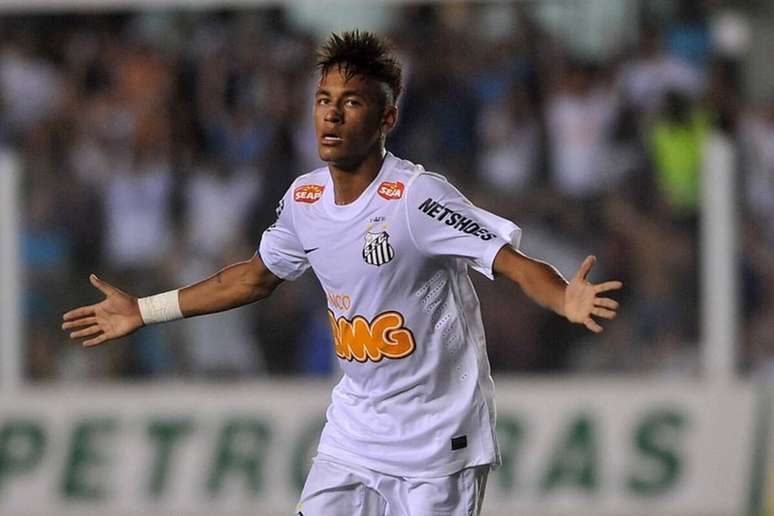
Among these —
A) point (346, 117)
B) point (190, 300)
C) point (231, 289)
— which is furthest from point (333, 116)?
point (190, 300)

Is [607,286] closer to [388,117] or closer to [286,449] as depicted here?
[388,117]

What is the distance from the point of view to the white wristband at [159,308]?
18.9 ft

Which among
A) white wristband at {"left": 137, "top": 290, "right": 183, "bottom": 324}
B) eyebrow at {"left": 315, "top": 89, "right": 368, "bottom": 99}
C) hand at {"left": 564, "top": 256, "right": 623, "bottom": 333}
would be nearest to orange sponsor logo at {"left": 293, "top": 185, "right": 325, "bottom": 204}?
eyebrow at {"left": 315, "top": 89, "right": 368, "bottom": 99}

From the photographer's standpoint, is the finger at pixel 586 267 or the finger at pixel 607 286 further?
the finger at pixel 586 267

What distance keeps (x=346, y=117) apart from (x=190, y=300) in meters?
1.04

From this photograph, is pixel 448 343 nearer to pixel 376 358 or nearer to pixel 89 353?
pixel 376 358

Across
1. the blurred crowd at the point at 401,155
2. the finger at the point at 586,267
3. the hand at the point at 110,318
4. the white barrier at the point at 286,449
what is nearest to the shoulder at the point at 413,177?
the finger at the point at 586,267

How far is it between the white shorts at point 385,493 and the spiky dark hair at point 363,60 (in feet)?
4.11

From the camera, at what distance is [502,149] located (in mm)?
10070

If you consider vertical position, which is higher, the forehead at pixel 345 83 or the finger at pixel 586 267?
the forehead at pixel 345 83

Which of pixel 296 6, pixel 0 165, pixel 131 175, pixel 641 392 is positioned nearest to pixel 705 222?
pixel 641 392

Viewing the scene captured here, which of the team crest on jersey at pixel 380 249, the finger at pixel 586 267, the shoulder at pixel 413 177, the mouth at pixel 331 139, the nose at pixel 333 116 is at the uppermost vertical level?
the nose at pixel 333 116

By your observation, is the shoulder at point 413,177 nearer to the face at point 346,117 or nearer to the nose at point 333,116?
the face at point 346,117

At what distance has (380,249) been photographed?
5168 millimetres
